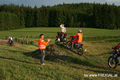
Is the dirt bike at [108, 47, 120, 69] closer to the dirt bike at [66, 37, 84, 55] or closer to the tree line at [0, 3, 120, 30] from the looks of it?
the dirt bike at [66, 37, 84, 55]

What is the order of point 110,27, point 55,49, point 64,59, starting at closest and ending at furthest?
point 64,59, point 55,49, point 110,27

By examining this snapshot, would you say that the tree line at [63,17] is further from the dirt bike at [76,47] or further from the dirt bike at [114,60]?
the dirt bike at [114,60]

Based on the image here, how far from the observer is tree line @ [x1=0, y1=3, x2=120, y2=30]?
90.5m

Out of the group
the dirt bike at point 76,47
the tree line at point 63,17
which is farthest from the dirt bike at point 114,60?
the tree line at point 63,17

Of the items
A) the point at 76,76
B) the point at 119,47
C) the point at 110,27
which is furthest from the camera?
the point at 110,27

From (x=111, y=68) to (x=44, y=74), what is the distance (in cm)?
489

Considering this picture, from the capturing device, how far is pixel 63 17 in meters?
105

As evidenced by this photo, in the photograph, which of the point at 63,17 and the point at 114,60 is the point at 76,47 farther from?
the point at 63,17

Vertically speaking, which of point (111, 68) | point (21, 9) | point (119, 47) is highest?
point (21, 9)

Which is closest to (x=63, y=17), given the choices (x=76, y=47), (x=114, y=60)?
(x=76, y=47)

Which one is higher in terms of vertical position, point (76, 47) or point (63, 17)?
point (63, 17)

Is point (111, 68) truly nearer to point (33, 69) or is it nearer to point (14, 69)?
point (33, 69)

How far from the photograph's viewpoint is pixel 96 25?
9456 cm

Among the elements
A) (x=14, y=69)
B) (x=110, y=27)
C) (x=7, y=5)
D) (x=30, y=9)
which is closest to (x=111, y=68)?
(x=14, y=69)
